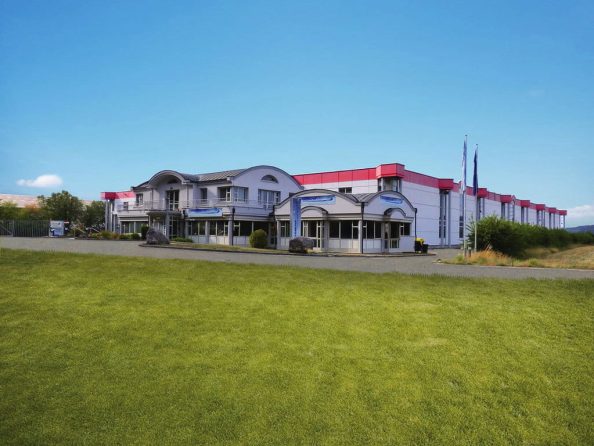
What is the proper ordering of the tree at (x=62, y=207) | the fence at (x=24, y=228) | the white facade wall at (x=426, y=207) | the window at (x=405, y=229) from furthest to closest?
the tree at (x=62, y=207) → the fence at (x=24, y=228) → the white facade wall at (x=426, y=207) → the window at (x=405, y=229)

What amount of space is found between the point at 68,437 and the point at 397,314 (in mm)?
6526

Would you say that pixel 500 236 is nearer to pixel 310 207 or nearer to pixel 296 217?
pixel 310 207

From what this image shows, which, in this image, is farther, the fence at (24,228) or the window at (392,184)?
the fence at (24,228)

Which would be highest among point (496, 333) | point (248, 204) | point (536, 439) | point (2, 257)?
point (248, 204)

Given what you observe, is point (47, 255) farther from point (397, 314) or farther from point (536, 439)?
point (536, 439)

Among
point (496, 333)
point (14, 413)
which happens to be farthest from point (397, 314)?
point (14, 413)

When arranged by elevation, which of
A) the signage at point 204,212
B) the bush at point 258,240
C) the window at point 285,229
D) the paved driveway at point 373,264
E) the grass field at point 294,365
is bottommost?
the grass field at point 294,365

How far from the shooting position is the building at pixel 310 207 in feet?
110

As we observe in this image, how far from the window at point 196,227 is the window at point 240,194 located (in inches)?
187

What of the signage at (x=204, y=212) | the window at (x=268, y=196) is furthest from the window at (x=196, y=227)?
the window at (x=268, y=196)

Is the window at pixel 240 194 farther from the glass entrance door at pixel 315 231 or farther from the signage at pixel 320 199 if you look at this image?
the glass entrance door at pixel 315 231

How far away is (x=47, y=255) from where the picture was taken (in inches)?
635

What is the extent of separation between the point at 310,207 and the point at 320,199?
1.13m

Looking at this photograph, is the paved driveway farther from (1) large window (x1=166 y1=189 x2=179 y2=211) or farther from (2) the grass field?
(1) large window (x1=166 y1=189 x2=179 y2=211)
